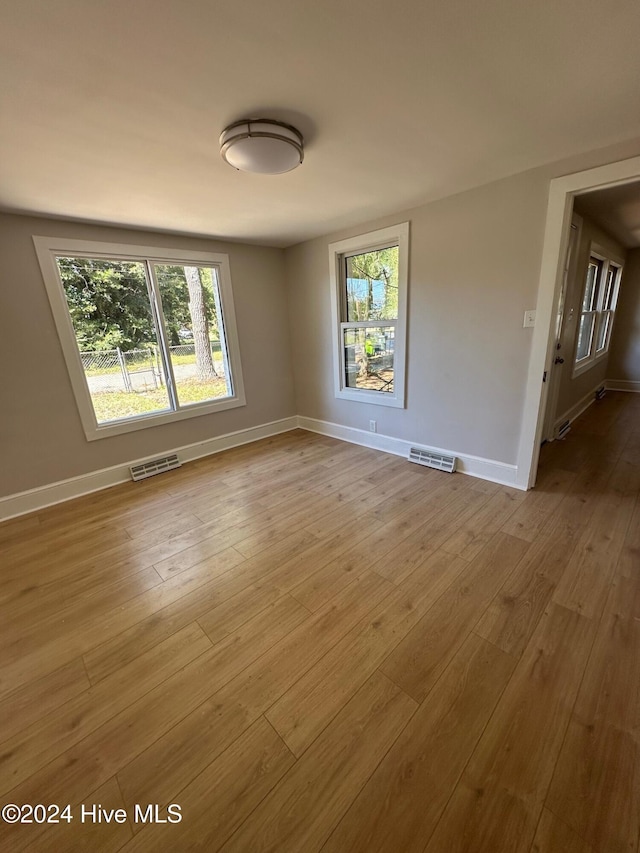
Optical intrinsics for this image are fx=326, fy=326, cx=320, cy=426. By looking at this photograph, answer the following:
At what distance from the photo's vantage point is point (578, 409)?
448cm

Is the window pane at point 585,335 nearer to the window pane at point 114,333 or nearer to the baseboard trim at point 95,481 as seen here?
the baseboard trim at point 95,481

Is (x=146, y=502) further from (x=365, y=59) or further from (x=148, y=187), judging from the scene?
(x=365, y=59)

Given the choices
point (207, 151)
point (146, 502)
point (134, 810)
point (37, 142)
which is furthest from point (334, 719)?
point (37, 142)

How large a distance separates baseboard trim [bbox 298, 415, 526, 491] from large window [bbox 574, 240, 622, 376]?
233 centimetres

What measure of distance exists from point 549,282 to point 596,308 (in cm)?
333

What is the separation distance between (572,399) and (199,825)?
5.08 m

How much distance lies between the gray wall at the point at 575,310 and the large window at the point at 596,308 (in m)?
0.15

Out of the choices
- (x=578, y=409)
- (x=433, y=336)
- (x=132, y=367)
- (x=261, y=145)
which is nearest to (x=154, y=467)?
(x=132, y=367)

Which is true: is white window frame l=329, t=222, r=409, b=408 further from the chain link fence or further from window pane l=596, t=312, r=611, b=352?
window pane l=596, t=312, r=611, b=352

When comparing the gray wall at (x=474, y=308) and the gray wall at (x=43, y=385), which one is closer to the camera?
the gray wall at (x=474, y=308)

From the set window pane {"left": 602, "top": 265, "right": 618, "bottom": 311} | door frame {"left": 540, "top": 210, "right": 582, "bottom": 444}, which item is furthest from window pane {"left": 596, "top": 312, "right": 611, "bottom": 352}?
door frame {"left": 540, "top": 210, "right": 582, "bottom": 444}

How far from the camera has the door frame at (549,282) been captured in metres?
2.00

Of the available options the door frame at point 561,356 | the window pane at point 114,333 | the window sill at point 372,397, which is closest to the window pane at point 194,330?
the window pane at point 114,333

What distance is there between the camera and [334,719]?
1208mm
